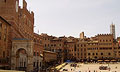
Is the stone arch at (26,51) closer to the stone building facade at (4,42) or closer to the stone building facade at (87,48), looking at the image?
the stone building facade at (4,42)

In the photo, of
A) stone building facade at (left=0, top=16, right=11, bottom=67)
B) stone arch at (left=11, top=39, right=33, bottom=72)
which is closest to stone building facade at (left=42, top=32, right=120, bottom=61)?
stone building facade at (left=0, top=16, right=11, bottom=67)

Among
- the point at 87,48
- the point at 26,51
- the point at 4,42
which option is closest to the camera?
the point at 26,51

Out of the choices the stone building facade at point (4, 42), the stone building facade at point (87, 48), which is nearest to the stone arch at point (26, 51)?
the stone building facade at point (4, 42)

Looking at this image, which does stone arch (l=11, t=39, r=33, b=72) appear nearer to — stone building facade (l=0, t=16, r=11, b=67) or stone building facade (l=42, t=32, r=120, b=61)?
stone building facade (l=0, t=16, r=11, b=67)

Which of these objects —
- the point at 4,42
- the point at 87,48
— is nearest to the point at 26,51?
the point at 4,42

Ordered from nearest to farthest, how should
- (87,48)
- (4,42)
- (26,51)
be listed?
(26,51) < (4,42) < (87,48)

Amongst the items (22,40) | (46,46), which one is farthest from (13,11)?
(46,46)

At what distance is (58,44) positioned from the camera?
324 ft

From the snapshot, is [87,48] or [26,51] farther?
[87,48]

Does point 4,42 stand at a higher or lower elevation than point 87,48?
higher

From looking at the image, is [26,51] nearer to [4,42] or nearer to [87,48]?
[4,42]

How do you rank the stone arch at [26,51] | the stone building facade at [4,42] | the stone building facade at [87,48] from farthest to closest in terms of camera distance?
the stone building facade at [87,48] < the stone arch at [26,51] < the stone building facade at [4,42]

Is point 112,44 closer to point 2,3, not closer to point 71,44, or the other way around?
point 71,44

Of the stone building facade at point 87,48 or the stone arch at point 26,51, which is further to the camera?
the stone building facade at point 87,48
